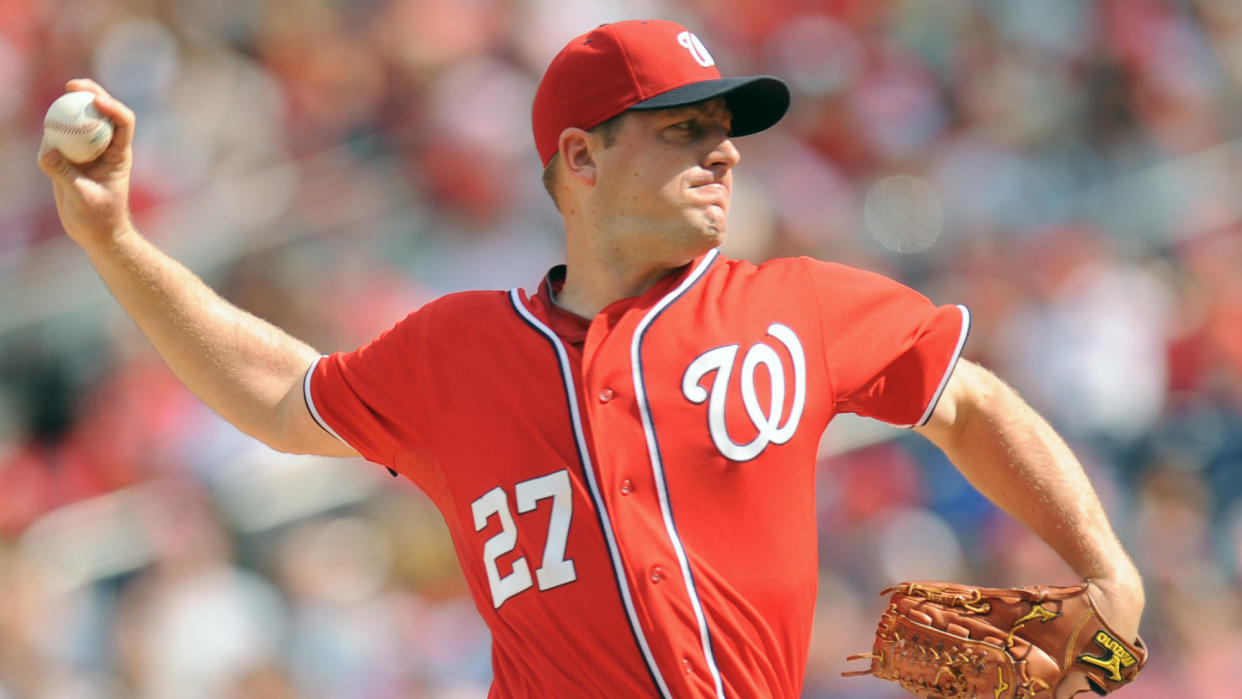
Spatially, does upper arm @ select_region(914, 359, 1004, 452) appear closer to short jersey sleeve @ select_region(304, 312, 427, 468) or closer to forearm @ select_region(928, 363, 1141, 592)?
forearm @ select_region(928, 363, 1141, 592)

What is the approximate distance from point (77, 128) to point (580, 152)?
80cm

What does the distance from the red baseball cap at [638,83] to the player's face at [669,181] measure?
0.13ft

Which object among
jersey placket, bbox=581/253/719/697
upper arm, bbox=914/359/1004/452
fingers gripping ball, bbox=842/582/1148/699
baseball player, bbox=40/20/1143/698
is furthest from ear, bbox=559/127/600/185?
fingers gripping ball, bbox=842/582/1148/699

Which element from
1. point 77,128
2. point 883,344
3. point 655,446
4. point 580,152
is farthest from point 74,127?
point 883,344

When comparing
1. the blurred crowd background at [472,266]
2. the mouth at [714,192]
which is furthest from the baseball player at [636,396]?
the blurred crowd background at [472,266]

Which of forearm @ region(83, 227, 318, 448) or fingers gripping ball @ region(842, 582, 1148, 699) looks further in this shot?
forearm @ region(83, 227, 318, 448)

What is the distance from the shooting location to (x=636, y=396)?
2.15 meters

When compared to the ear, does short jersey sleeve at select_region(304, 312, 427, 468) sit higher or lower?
lower

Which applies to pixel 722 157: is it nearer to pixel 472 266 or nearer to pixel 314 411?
pixel 314 411

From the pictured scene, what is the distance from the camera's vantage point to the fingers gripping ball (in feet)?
7.30

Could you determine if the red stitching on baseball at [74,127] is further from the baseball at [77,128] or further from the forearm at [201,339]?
the forearm at [201,339]

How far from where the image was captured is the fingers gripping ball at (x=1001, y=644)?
87.7 inches

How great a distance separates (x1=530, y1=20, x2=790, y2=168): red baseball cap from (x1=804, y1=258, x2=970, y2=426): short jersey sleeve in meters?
0.31

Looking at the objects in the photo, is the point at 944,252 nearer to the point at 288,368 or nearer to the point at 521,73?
the point at 521,73
